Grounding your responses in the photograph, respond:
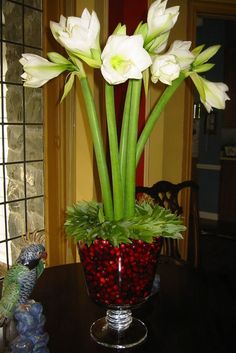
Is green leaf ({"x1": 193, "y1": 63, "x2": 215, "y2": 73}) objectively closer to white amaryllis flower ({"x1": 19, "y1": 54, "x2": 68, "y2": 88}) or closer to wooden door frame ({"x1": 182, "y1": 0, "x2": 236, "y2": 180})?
white amaryllis flower ({"x1": 19, "y1": 54, "x2": 68, "y2": 88})

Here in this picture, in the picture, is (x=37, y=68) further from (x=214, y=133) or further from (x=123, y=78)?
(x=214, y=133)

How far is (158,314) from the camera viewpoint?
3.41 feet

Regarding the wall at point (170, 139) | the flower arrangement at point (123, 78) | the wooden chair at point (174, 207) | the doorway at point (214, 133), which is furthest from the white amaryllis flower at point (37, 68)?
the doorway at point (214, 133)

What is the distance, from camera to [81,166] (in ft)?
7.80

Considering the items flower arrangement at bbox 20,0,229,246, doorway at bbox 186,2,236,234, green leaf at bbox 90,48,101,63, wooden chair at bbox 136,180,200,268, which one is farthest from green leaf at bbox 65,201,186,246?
doorway at bbox 186,2,236,234

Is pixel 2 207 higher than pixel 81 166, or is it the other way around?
pixel 81 166

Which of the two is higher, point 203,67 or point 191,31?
point 191,31

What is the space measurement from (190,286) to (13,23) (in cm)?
194

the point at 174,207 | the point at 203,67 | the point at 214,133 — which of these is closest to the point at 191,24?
the point at 174,207

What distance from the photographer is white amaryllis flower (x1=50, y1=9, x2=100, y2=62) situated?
29.2 inches

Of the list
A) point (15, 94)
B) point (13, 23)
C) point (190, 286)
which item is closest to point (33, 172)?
point (15, 94)

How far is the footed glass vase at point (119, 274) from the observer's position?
820mm

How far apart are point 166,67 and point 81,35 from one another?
19 centimetres

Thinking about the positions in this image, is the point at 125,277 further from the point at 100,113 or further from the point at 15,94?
the point at 15,94
